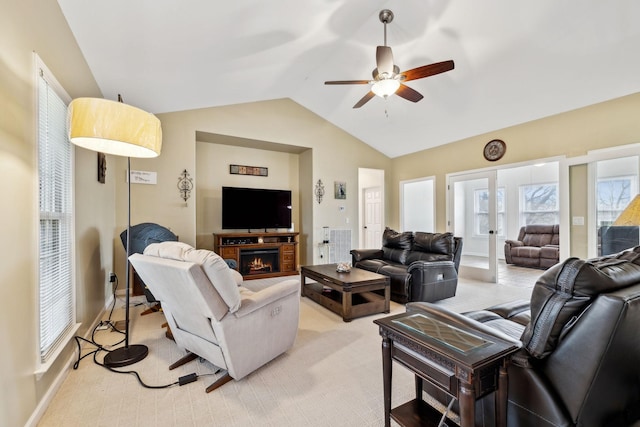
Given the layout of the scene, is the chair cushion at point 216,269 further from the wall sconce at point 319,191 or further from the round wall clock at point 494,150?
the round wall clock at point 494,150

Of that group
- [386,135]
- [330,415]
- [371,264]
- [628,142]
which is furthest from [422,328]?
[386,135]

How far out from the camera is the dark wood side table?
42.3 inches

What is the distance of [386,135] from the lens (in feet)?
19.9

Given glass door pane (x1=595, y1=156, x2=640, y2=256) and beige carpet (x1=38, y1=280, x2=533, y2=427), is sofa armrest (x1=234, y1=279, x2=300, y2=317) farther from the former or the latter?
glass door pane (x1=595, y1=156, x2=640, y2=256)

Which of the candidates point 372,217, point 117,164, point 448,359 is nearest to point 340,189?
Answer: point 372,217

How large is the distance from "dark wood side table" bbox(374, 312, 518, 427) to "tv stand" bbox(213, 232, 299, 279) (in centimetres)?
412

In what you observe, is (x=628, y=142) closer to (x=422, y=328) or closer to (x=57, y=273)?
(x=422, y=328)

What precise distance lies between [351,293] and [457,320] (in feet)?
5.61

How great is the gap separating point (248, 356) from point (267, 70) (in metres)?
3.70

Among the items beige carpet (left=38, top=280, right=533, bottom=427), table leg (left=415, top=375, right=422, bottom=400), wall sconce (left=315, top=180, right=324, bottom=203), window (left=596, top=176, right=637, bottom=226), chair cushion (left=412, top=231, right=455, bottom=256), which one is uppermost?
wall sconce (left=315, top=180, right=324, bottom=203)

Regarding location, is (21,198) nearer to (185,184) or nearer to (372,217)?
(185,184)

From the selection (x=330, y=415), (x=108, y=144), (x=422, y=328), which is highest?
(x=108, y=144)

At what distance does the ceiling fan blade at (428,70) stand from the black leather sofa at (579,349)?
6.92 ft

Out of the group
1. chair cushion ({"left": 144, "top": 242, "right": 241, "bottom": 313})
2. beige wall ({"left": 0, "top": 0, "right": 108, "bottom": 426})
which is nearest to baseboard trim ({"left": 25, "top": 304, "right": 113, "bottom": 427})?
beige wall ({"left": 0, "top": 0, "right": 108, "bottom": 426})
